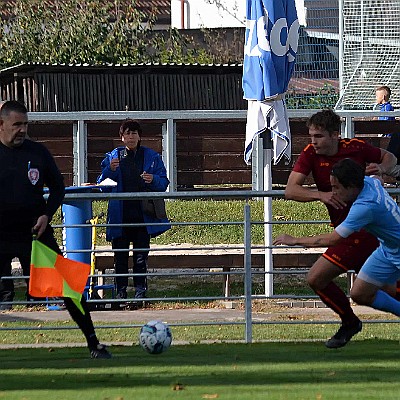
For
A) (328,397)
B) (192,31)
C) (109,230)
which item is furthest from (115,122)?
(192,31)

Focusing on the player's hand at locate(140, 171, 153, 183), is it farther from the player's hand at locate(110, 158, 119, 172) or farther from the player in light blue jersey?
the player in light blue jersey

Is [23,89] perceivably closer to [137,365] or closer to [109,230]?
[109,230]

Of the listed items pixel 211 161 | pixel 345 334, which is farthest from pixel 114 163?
pixel 211 161

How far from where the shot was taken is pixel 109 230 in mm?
13805

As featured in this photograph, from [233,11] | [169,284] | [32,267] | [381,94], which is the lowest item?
[169,284]

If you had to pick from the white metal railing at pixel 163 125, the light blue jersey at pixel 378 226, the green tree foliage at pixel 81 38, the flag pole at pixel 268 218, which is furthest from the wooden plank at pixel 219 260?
the green tree foliage at pixel 81 38

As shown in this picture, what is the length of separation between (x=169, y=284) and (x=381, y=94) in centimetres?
546

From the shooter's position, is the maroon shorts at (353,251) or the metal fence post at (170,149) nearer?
the maroon shorts at (353,251)

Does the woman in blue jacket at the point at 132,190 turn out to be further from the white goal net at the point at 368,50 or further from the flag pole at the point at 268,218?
the white goal net at the point at 368,50

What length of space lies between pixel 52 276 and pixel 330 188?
226 centimetres

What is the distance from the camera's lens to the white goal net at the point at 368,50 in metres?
23.1

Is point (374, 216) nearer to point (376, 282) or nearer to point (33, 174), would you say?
point (376, 282)

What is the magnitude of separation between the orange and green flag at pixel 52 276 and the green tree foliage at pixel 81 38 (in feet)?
91.8

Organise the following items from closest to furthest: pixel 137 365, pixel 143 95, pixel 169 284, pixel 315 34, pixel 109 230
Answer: pixel 137 365
pixel 109 230
pixel 169 284
pixel 315 34
pixel 143 95
